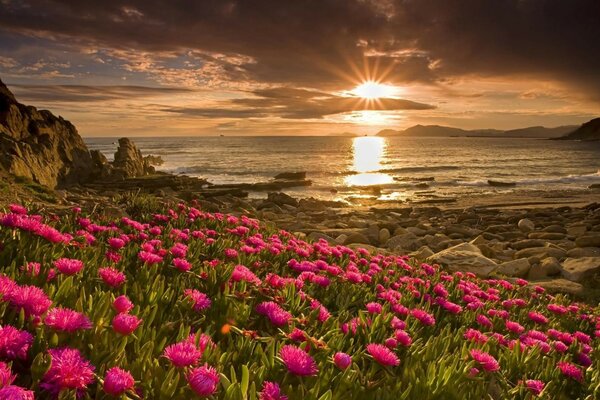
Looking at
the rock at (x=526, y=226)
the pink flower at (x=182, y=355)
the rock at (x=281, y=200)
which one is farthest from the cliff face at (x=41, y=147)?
the rock at (x=526, y=226)

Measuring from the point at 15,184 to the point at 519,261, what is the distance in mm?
12866

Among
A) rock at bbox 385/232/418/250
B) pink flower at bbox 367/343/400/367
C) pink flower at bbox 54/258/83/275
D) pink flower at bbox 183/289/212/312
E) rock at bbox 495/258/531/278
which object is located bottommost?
rock at bbox 385/232/418/250

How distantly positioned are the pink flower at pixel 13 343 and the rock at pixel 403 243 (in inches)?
462

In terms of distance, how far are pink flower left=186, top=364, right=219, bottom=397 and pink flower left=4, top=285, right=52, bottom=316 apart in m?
0.69

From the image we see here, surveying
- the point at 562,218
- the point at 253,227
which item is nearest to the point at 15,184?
the point at 253,227

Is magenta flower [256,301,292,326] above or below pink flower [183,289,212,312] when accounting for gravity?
below

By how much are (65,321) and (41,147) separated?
76.1 ft

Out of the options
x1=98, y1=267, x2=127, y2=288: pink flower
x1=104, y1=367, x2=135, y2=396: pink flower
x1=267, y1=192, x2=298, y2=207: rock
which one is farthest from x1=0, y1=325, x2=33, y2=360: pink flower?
x1=267, y1=192, x2=298, y2=207: rock

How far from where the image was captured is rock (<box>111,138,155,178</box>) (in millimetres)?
31300

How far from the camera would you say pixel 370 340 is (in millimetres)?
2650

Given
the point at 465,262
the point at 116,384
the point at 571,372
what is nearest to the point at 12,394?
the point at 116,384

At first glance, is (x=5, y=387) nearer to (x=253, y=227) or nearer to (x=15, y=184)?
(x=253, y=227)

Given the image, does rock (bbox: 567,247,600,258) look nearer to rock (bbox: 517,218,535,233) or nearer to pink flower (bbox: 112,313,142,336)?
rock (bbox: 517,218,535,233)

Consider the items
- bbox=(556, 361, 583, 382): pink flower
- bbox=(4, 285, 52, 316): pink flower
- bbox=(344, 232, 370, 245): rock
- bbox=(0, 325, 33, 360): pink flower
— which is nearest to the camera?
bbox=(0, 325, 33, 360): pink flower
